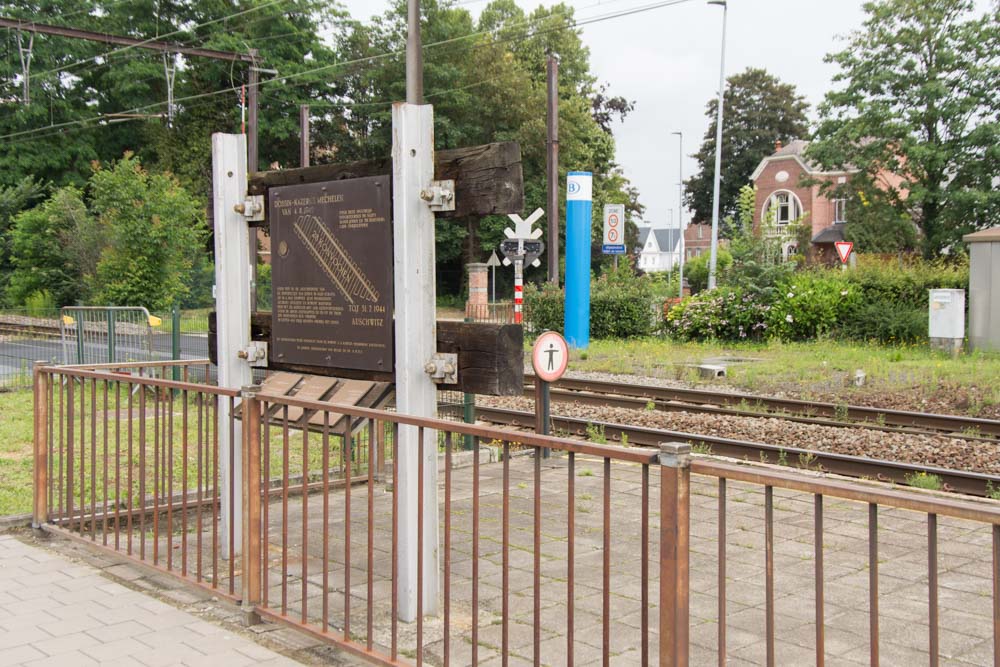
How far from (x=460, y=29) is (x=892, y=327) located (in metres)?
36.7

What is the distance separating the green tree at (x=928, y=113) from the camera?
34562mm

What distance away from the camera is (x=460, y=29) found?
5288 centimetres

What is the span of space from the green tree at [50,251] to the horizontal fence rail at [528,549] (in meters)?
23.9

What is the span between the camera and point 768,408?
43.6ft

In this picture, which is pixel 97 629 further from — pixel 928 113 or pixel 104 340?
pixel 928 113

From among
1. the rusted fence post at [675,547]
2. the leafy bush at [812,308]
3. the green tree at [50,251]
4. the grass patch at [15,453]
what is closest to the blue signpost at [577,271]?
the leafy bush at [812,308]

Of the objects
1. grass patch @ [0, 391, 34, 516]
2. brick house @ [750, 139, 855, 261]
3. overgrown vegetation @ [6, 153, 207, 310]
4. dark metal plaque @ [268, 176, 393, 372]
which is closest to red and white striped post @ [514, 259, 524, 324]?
grass patch @ [0, 391, 34, 516]

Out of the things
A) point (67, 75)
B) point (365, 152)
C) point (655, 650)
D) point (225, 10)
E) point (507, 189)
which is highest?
point (225, 10)

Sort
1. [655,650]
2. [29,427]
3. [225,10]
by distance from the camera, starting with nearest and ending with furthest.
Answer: [655,650] < [29,427] < [225,10]

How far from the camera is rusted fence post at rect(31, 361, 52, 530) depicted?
21.0ft

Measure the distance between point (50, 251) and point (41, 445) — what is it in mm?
27130

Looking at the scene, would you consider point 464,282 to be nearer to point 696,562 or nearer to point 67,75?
point 67,75

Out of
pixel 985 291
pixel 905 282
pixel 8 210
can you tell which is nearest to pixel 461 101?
pixel 8 210

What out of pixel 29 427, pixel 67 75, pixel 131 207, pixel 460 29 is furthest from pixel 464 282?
pixel 29 427
